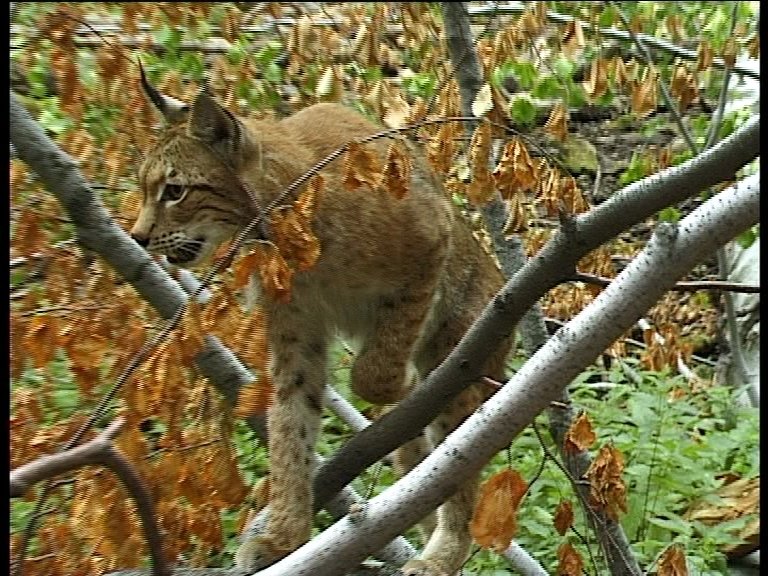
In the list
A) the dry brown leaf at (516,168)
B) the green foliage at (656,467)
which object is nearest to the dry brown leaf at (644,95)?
the dry brown leaf at (516,168)

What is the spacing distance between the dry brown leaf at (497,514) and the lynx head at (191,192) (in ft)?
5.06

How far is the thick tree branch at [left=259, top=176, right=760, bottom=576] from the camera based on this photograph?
171 cm

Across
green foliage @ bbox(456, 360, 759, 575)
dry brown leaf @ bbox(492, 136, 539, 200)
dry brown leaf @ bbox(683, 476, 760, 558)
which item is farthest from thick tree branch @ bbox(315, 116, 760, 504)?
dry brown leaf @ bbox(683, 476, 760, 558)

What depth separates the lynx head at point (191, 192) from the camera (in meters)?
3.24

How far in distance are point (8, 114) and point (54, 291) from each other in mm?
671

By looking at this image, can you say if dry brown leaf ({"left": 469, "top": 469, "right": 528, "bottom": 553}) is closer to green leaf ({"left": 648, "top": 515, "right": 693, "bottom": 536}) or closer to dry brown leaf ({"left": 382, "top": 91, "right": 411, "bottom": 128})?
dry brown leaf ({"left": 382, "top": 91, "right": 411, "bottom": 128})

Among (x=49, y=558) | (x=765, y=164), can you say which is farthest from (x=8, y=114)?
(x=765, y=164)

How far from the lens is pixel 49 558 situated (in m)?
2.68

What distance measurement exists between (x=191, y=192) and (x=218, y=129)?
0.72 ft

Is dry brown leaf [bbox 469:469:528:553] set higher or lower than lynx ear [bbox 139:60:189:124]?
lower

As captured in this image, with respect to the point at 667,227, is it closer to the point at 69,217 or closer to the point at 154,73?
the point at 69,217

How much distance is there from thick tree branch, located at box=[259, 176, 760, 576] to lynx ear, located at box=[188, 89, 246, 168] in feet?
5.42

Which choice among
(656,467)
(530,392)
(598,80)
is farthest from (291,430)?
(656,467)

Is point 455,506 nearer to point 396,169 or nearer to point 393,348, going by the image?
point 393,348
